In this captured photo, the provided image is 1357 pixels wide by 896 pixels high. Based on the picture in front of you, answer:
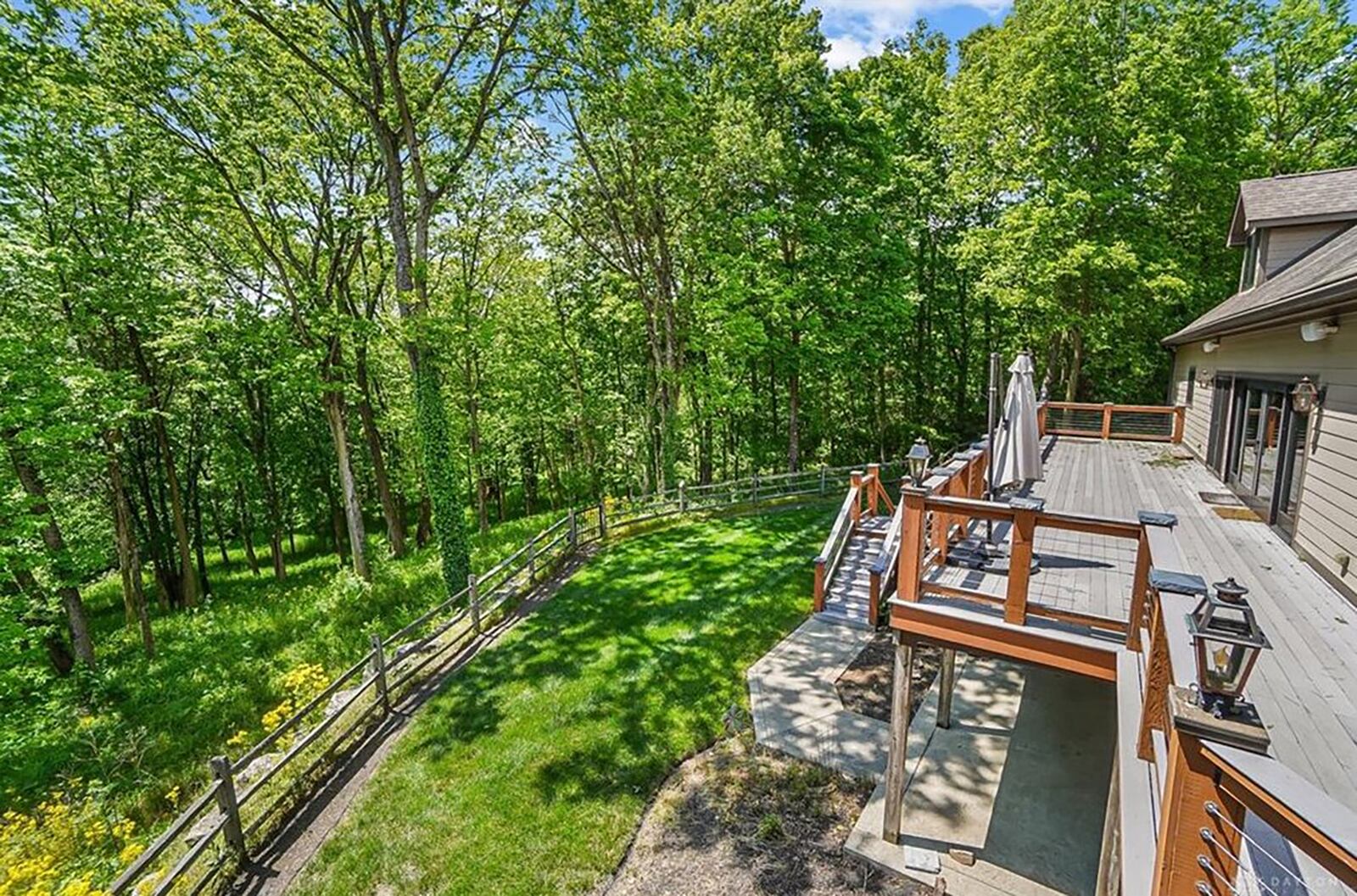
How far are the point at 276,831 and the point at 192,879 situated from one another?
767mm

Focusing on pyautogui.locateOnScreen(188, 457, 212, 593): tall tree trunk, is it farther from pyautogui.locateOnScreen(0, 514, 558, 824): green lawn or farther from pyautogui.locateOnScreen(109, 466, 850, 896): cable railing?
pyautogui.locateOnScreen(109, 466, 850, 896): cable railing

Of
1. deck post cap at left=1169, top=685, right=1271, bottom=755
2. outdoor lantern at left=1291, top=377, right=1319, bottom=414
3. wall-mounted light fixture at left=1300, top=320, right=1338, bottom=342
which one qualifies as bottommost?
deck post cap at left=1169, top=685, right=1271, bottom=755

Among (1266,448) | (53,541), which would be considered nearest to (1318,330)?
(1266,448)

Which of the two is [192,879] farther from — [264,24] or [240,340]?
[264,24]

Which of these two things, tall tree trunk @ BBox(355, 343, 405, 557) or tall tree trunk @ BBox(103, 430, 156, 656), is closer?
tall tree trunk @ BBox(103, 430, 156, 656)

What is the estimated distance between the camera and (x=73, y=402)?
9.57 m

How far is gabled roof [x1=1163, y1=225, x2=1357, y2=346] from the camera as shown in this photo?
4.39 meters

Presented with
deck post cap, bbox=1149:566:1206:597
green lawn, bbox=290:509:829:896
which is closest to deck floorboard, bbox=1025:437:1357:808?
deck post cap, bbox=1149:566:1206:597

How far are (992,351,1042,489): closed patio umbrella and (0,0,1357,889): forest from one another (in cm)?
888

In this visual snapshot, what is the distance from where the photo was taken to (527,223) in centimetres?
1772

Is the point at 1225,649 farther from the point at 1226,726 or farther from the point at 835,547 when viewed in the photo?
the point at 835,547

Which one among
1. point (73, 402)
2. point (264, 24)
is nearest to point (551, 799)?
point (73, 402)

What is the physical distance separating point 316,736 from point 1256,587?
9262 mm

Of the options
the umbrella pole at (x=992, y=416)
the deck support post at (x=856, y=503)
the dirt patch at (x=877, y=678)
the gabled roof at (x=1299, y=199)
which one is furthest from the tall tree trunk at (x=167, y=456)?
the gabled roof at (x=1299, y=199)
